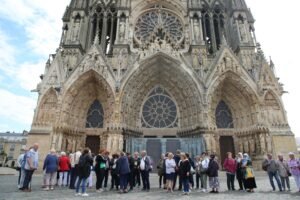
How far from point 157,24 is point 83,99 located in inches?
364

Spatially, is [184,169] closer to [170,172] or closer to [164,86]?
[170,172]

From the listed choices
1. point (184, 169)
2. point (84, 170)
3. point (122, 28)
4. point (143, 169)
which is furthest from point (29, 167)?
point (122, 28)

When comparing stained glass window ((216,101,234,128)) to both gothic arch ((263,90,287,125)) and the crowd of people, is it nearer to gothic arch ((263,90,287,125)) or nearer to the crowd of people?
gothic arch ((263,90,287,125))

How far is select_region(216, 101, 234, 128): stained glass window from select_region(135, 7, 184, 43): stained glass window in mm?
7059

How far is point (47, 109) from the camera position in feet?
48.7

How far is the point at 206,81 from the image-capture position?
15156mm

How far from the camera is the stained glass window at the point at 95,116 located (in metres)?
15.8

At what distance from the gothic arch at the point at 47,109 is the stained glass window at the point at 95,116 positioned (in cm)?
242

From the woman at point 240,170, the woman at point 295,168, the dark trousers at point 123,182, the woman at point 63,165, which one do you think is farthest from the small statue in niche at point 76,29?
the woman at point 295,168

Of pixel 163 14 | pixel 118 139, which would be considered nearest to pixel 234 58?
pixel 163 14

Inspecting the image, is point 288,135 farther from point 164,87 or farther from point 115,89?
point 115,89

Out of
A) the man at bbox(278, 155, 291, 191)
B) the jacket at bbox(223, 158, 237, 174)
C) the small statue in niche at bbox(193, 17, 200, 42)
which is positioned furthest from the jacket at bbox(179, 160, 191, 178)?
the small statue in niche at bbox(193, 17, 200, 42)

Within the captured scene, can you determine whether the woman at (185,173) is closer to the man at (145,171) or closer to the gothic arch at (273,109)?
the man at (145,171)

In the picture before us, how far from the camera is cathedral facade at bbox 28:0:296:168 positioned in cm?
1422
